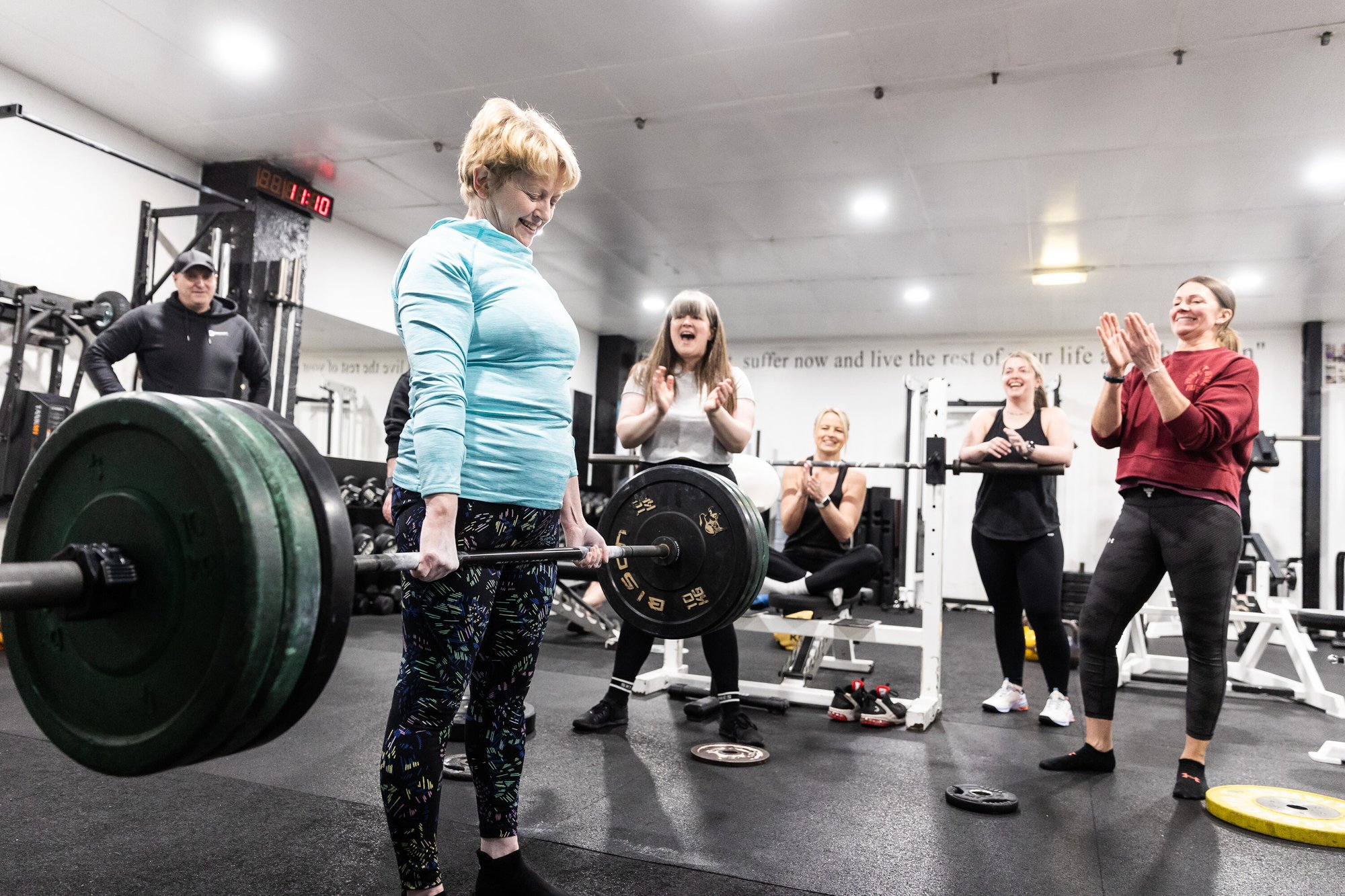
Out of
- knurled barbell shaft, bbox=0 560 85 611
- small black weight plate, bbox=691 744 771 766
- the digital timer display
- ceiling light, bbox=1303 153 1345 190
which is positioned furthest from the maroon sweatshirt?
the digital timer display

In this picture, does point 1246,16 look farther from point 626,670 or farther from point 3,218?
point 3,218

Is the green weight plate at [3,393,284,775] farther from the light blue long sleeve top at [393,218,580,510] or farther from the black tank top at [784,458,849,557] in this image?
the black tank top at [784,458,849,557]

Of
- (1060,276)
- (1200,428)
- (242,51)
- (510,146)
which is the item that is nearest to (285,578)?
(510,146)

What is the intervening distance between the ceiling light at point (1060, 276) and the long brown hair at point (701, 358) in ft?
14.0

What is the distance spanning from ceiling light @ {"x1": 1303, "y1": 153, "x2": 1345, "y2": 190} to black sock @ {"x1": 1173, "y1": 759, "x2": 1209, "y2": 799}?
3.40 metres

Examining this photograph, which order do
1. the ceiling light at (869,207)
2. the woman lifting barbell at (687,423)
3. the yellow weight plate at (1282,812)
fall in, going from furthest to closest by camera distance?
the ceiling light at (869,207)
the woman lifting barbell at (687,423)
the yellow weight plate at (1282,812)

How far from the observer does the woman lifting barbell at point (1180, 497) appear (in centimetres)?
205

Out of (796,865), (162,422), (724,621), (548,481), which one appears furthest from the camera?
(724,621)

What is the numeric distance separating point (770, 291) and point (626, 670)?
4.76m

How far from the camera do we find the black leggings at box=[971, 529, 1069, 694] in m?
2.75

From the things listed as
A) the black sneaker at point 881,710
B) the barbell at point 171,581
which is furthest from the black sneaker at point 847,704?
the barbell at point 171,581

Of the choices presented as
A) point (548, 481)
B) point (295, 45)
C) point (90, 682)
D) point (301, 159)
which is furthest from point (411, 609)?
point (301, 159)

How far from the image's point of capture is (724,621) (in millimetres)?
1840

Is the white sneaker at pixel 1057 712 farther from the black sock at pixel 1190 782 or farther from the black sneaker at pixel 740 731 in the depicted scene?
the black sneaker at pixel 740 731
